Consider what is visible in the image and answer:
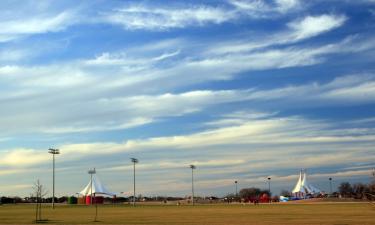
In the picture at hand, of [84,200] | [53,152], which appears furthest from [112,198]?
[53,152]

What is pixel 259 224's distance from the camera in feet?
136

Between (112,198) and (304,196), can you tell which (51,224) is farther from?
(304,196)

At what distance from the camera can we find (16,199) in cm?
19512

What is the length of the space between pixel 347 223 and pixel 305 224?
3338 mm

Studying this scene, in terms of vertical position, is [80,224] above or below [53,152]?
below

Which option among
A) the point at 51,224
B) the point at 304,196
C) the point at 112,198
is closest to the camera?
the point at 51,224

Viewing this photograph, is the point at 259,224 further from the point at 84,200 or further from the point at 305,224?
the point at 84,200

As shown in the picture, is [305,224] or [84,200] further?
[84,200]

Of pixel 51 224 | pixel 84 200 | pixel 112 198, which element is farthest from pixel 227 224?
pixel 112 198

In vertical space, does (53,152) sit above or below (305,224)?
above

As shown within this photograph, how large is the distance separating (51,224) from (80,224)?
3743 mm

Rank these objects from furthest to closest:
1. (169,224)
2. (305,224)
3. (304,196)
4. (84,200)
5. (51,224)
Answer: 1. (304,196)
2. (84,200)
3. (51,224)
4. (169,224)
5. (305,224)

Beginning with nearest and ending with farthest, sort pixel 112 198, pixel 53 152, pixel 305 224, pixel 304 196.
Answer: pixel 305 224
pixel 53 152
pixel 112 198
pixel 304 196

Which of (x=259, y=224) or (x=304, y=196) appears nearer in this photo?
(x=259, y=224)
